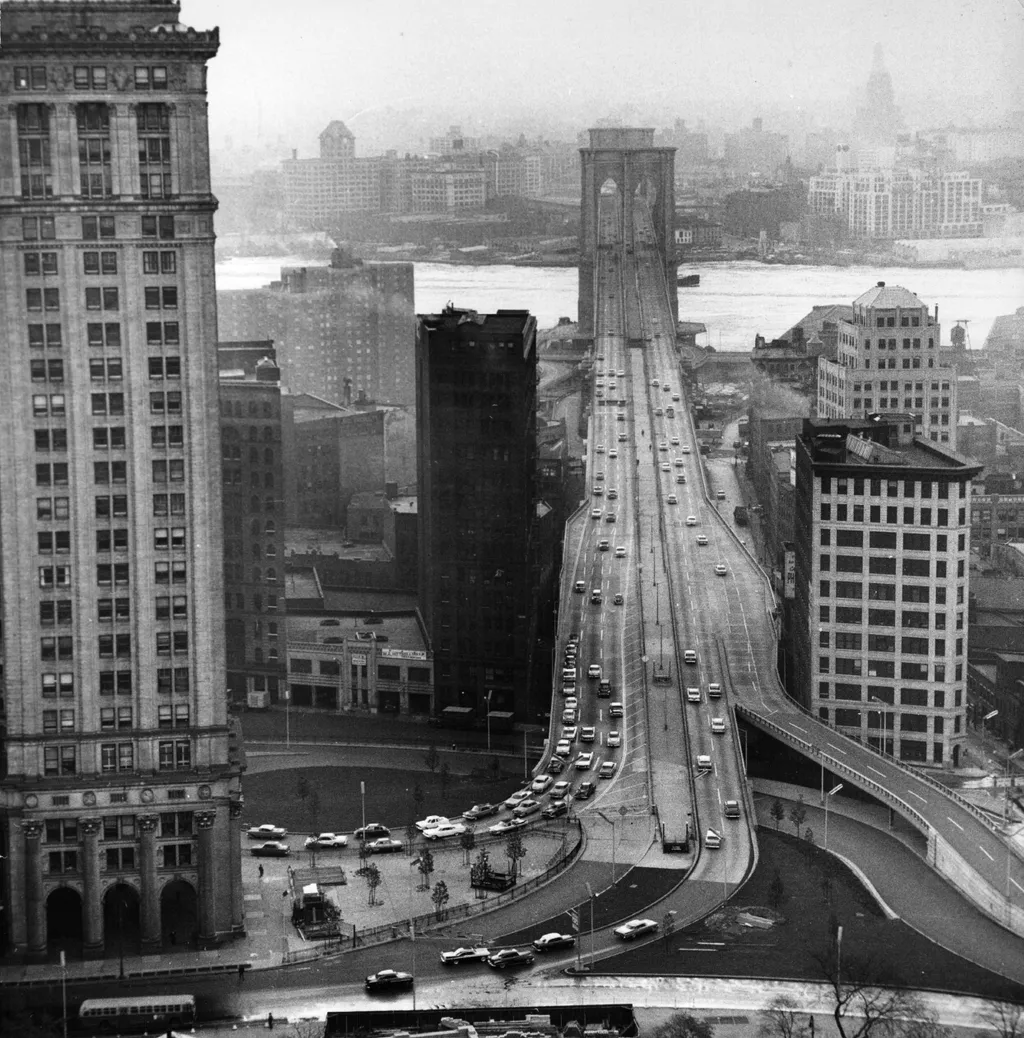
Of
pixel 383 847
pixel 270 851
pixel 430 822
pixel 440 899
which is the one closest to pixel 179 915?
pixel 440 899

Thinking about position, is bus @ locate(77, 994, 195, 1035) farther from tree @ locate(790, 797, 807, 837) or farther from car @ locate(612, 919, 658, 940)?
tree @ locate(790, 797, 807, 837)

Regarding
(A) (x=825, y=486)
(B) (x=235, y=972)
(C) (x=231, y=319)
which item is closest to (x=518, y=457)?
(A) (x=825, y=486)

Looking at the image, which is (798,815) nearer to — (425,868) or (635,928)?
(635,928)

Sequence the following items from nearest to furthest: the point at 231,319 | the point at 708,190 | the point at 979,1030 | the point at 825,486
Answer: the point at 979,1030 → the point at 825,486 → the point at 231,319 → the point at 708,190

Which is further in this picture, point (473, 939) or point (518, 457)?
point (518, 457)

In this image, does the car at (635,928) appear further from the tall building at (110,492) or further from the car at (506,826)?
the tall building at (110,492)

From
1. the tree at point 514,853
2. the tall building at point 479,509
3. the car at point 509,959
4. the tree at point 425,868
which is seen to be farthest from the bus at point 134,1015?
the tall building at point 479,509

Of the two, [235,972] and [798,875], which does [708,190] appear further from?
[235,972]

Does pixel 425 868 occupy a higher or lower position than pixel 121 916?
lower
